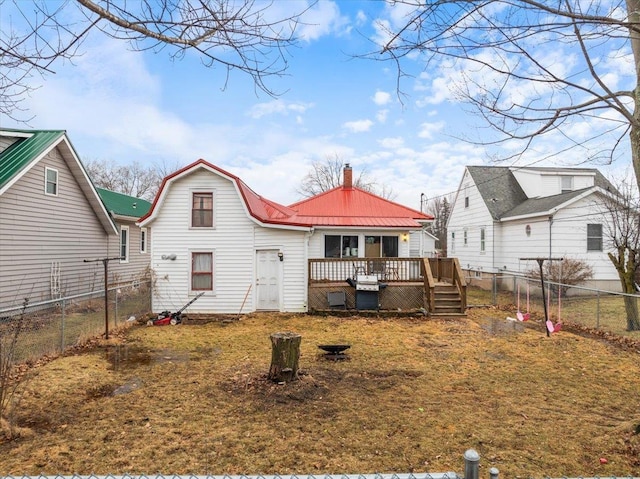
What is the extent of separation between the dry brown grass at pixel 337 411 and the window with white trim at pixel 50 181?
25.2 feet

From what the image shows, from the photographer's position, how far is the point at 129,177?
140 ft

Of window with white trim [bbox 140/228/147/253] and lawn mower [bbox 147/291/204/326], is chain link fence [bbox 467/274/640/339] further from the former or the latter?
window with white trim [bbox 140/228/147/253]

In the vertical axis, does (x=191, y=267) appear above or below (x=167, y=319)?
above

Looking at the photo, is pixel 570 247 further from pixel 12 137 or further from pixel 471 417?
pixel 12 137

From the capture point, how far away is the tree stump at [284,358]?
5992mm

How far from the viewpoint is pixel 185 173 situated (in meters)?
12.7

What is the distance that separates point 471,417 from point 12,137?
16465 mm

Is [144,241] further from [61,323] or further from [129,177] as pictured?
[129,177]

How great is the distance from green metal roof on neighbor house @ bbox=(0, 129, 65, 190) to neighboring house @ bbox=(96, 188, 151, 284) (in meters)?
4.25

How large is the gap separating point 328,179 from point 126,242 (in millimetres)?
27513

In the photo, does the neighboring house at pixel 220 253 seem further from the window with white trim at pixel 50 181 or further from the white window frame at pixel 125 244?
the white window frame at pixel 125 244

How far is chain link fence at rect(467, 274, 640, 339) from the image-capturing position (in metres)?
9.90

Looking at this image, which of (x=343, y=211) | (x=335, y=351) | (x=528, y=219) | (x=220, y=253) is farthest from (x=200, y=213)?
(x=528, y=219)

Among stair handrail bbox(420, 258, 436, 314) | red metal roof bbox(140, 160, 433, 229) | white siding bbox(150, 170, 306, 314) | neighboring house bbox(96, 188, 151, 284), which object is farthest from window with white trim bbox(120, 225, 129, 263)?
stair handrail bbox(420, 258, 436, 314)
